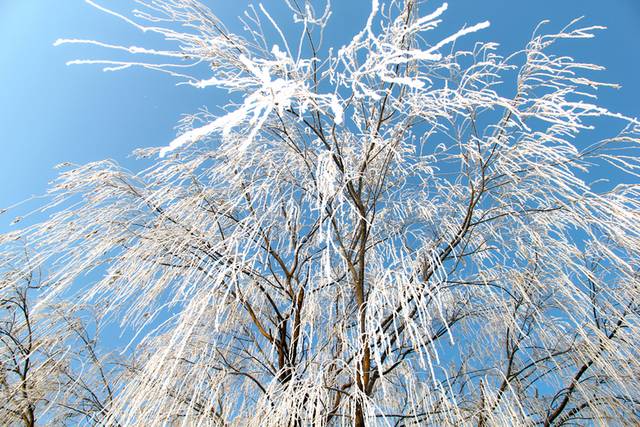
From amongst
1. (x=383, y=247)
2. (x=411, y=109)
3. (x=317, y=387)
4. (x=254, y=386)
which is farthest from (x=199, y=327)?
(x=411, y=109)

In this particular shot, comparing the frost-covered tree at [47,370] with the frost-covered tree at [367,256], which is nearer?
the frost-covered tree at [367,256]

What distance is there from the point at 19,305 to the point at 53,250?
4.21ft

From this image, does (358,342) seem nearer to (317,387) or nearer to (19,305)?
(317,387)

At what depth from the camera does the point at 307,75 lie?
4.29 ft

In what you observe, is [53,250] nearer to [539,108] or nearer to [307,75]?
[307,75]

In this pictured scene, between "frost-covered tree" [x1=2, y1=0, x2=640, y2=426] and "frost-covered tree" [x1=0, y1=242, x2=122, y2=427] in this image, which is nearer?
"frost-covered tree" [x1=2, y1=0, x2=640, y2=426]

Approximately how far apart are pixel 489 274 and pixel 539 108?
764 mm

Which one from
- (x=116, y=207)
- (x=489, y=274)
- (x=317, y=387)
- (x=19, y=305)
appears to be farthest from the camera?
(x=19, y=305)

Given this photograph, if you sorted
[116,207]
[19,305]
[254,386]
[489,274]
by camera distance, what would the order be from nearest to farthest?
1. [116,207]
2. [489,274]
3. [254,386]
4. [19,305]

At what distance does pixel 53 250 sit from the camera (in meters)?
1.40

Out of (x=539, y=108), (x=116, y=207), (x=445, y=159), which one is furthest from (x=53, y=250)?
(x=539, y=108)

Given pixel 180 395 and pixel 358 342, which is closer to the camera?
pixel 358 342

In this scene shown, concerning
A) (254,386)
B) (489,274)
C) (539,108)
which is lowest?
(254,386)

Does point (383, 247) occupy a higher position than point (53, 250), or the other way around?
point (383, 247)
